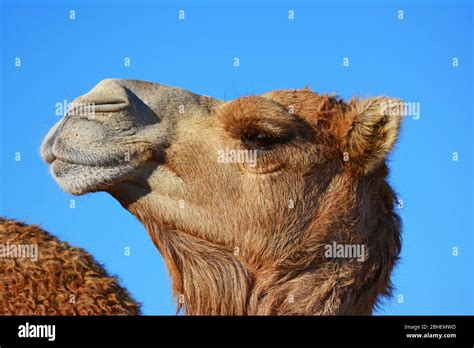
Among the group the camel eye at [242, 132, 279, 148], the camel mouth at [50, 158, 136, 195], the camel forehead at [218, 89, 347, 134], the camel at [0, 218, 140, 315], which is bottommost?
the camel at [0, 218, 140, 315]

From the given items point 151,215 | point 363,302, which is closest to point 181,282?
point 151,215

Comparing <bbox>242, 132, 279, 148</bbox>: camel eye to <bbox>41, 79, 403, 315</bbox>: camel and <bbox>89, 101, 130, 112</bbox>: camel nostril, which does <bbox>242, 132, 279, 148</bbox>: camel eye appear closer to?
<bbox>41, 79, 403, 315</bbox>: camel

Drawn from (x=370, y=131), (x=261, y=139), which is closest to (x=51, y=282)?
(x=261, y=139)

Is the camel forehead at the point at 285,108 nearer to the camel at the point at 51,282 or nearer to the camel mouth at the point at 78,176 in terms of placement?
the camel mouth at the point at 78,176

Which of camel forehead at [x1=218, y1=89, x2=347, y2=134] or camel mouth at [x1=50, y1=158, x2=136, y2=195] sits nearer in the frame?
camel mouth at [x1=50, y1=158, x2=136, y2=195]

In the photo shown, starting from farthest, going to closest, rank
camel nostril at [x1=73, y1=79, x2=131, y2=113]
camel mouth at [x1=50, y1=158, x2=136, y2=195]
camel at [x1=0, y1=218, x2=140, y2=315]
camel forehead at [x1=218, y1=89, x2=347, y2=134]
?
camel forehead at [x1=218, y1=89, x2=347, y2=134] < camel at [x1=0, y1=218, x2=140, y2=315] < camel nostril at [x1=73, y1=79, x2=131, y2=113] < camel mouth at [x1=50, y1=158, x2=136, y2=195]

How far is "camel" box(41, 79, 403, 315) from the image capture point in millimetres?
13242

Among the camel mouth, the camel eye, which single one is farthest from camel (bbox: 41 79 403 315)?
the camel mouth

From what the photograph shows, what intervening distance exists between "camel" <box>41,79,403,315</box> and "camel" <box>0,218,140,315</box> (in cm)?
63

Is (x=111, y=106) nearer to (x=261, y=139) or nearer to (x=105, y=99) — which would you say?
(x=105, y=99)

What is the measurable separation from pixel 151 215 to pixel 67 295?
1.04 meters

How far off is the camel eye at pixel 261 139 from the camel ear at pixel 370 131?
0.66 meters

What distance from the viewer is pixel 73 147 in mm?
12789
